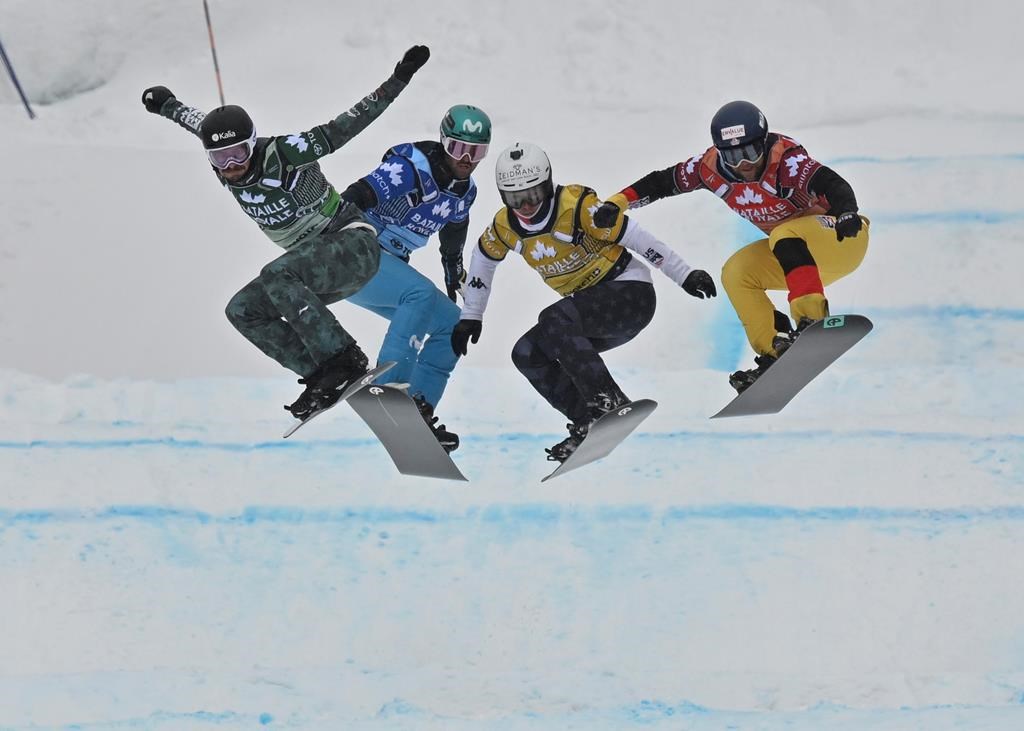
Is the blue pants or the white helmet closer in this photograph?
the white helmet

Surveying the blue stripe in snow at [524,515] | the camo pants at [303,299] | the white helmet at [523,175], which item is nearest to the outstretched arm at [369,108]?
the camo pants at [303,299]

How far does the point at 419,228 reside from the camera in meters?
6.69

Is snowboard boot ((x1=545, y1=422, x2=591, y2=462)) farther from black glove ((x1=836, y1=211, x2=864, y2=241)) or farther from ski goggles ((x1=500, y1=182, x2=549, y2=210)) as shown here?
black glove ((x1=836, y1=211, x2=864, y2=241))

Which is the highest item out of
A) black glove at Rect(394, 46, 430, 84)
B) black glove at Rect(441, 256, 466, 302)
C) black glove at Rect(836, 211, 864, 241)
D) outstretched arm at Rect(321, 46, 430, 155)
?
black glove at Rect(394, 46, 430, 84)

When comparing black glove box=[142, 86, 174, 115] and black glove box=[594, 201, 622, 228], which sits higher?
black glove box=[142, 86, 174, 115]

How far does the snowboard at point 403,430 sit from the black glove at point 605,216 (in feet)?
Result: 4.17

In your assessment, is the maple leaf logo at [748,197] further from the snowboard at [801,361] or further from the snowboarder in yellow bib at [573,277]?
the snowboard at [801,361]

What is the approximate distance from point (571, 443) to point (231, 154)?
2.15 meters

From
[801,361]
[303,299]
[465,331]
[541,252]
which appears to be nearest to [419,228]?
[465,331]

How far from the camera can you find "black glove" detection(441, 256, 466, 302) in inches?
281

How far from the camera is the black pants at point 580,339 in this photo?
6098mm

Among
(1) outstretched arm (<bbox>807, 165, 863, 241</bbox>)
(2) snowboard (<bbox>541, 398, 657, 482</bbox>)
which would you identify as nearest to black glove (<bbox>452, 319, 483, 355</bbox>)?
(2) snowboard (<bbox>541, 398, 657, 482</bbox>)

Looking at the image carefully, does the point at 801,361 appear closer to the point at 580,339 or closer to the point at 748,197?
the point at 748,197

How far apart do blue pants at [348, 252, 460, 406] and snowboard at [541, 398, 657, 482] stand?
0.86 meters
